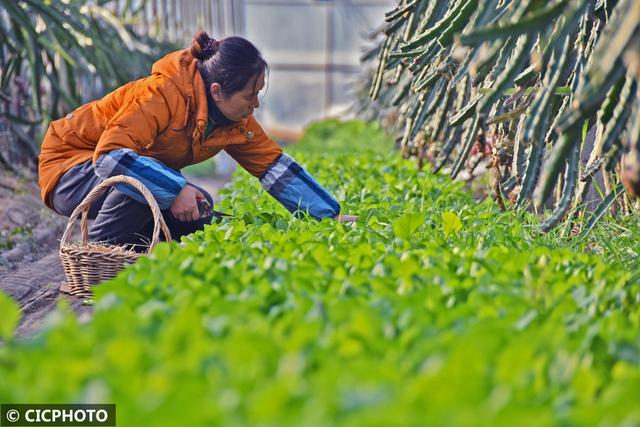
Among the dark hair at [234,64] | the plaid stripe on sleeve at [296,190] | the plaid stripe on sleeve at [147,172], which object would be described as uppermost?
the dark hair at [234,64]

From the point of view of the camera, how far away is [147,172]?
14.4 ft

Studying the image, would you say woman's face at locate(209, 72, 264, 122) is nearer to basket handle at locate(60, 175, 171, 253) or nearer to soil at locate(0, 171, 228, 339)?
basket handle at locate(60, 175, 171, 253)

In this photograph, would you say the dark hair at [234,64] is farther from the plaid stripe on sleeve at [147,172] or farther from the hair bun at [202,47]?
the plaid stripe on sleeve at [147,172]

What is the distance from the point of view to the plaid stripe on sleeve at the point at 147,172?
14.4 feet

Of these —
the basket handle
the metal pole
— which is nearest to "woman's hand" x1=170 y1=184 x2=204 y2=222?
the basket handle

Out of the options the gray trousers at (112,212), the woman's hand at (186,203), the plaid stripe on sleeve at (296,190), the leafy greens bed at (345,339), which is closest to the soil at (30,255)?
the gray trousers at (112,212)

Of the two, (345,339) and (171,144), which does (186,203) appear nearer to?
(171,144)

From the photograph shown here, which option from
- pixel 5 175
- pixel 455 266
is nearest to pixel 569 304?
pixel 455 266

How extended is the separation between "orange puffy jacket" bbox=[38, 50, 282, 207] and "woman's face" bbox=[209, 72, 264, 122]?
0.08 metres

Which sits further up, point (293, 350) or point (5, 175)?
point (293, 350)

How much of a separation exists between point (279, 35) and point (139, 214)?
18723 mm

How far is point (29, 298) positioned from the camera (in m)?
5.21

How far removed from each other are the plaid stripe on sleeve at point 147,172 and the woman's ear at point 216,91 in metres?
0.44

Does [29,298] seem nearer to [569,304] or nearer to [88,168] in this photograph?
[88,168]
